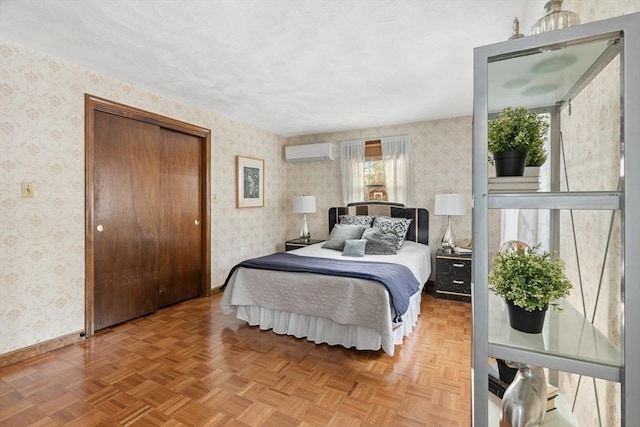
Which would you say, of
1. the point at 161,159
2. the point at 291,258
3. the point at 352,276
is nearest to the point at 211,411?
the point at 352,276

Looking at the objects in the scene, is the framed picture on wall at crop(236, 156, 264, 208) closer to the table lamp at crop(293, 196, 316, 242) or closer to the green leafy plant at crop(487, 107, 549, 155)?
the table lamp at crop(293, 196, 316, 242)

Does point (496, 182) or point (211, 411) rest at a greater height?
point (496, 182)

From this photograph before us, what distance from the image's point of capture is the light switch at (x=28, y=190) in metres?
2.41

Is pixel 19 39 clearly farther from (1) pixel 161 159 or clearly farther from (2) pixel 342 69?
(2) pixel 342 69

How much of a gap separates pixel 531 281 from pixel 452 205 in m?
3.28

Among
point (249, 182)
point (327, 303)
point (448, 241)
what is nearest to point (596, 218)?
point (327, 303)

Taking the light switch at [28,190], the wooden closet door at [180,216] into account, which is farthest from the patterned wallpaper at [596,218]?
the wooden closet door at [180,216]

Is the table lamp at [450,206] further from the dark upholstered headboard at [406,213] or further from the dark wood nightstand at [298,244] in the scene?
the dark wood nightstand at [298,244]

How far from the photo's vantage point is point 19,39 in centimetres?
230

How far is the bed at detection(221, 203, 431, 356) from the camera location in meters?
2.38

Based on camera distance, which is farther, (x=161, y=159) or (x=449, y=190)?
(x=449, y=190)

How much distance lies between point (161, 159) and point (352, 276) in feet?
8.35

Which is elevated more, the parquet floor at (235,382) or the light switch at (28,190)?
the light switch at (28,190)

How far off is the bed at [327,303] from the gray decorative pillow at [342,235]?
425mm
